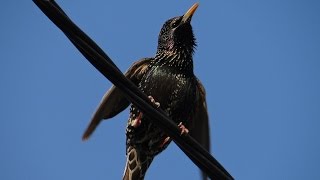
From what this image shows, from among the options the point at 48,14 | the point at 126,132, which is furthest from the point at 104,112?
the point at 48,14

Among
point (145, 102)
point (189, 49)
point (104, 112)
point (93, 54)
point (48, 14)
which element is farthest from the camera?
point (189, 49)

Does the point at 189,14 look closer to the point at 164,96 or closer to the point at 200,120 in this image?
the point at 164,96

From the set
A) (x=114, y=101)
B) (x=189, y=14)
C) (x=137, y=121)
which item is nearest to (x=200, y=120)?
(x=137, y=121)

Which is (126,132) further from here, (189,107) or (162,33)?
(162,33)

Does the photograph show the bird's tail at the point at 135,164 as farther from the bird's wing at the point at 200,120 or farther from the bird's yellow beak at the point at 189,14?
the bird's yellow beak at the point at 189,14

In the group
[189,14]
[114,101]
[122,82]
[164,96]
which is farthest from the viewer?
[189,14]

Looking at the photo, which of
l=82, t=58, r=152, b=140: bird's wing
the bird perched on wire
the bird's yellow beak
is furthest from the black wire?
the bird's yellow beak
